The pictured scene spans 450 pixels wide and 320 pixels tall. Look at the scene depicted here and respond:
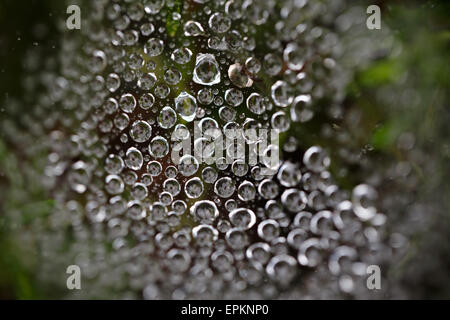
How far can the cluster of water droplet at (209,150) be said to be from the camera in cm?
51

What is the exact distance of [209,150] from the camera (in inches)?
20.5

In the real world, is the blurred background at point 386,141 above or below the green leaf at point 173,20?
below

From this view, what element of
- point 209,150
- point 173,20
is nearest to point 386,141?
point 209,150

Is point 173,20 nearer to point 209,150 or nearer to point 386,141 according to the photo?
point 209,150

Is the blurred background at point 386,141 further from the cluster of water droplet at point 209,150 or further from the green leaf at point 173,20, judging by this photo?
the green leaf at point 173,20

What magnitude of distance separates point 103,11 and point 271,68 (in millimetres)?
300

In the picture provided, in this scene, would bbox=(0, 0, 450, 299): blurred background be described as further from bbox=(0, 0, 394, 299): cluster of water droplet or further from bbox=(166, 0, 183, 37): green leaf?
bbox=(166, 0, 183, 37): green leaf

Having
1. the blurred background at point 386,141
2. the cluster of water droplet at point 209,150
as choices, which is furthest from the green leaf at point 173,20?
the blurred background at point 386,141

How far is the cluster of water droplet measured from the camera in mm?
506

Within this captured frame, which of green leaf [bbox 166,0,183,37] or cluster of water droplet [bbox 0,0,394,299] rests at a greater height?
green leaf [bbox 166,0,183,37]

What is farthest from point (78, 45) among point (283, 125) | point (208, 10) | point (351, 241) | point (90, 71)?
point (351, 241)

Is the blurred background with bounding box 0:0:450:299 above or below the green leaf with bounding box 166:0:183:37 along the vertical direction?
below

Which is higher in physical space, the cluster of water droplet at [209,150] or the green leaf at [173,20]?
the green leaf at [173,20]

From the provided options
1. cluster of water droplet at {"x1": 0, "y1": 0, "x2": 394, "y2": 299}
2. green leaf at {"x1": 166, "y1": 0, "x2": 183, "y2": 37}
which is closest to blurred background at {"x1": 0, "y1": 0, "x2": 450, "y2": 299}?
cluster of water droplet at {"x1": 0, "y1": 0, "x2": 394, "y2": 299}
